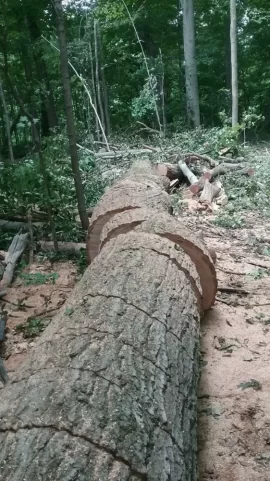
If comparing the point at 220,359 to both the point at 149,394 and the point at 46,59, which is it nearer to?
the point at 149,394

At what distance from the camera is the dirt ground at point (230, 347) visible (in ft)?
8.02

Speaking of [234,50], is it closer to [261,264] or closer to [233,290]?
[261,264]

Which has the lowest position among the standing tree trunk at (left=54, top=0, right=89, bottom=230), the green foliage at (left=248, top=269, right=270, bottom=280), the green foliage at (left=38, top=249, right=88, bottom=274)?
the green foliage at (left=248, top=269, right=270, bottom=280)

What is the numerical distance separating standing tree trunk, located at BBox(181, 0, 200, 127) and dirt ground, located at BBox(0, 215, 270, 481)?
9.27 meters

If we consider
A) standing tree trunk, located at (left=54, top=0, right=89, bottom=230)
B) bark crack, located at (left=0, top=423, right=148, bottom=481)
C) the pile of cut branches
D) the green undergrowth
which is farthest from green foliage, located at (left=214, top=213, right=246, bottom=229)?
bark crack, located at (left=0, top=423, right=148, bottom=481)

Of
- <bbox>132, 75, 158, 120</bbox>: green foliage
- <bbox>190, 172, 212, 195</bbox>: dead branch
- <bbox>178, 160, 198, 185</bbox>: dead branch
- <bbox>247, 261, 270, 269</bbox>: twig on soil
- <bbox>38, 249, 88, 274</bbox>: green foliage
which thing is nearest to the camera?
<bbox>247, 261, 270, 269</bbox>: twig on soil

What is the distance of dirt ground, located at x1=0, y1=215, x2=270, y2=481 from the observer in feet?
8.02

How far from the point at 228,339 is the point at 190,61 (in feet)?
39.8

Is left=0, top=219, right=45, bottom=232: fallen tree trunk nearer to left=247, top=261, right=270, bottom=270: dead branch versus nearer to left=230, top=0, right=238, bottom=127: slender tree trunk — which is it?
left=247, top=261, right=270, bottom=270: dead branch

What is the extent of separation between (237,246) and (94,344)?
3766 millimetres

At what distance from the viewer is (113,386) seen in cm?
188

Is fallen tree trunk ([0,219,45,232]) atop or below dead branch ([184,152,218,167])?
atop

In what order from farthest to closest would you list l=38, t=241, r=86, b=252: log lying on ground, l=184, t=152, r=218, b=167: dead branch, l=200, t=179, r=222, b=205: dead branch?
l=184, t=152, r=218, b=167: dead branch, l=200, t=179, r=222, b=205: dead branch, l=38, t=241, r=86, b=252: log lying on ground

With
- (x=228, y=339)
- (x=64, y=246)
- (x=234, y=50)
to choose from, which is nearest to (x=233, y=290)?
(x=228, y=339)
